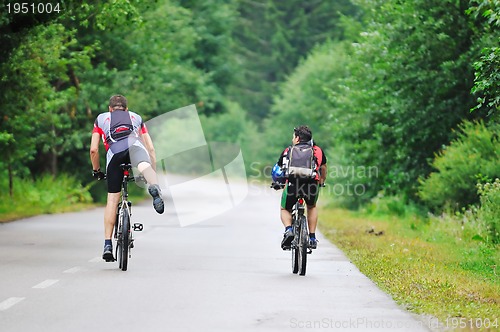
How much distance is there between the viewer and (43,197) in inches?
1201

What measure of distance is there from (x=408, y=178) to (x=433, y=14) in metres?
4.48

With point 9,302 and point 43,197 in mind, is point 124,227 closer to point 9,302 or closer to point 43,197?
point 9,302

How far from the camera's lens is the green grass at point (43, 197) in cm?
2675

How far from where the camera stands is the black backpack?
13469 mm

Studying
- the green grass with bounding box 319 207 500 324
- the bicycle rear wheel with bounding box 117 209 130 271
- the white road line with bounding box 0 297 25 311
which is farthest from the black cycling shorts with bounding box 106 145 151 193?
the green grass with bounding box 319 207 500 324

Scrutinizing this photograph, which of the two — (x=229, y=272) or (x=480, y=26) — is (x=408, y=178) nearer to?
(x=480, y=26)

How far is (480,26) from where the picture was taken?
25750 millimetres

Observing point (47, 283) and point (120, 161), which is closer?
point (47, 283)

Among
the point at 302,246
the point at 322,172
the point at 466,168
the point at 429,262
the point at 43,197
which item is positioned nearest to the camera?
the point at 302,246

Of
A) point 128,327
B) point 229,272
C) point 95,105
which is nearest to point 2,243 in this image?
point 229,272

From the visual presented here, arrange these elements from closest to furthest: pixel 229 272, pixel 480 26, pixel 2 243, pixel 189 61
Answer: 1. pixel 229 272
2. pixel 2 243
3. pixel 480 26
4. pixel 189 61

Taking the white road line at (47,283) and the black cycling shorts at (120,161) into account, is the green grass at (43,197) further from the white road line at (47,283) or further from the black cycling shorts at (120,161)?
the white road line at (47,283)

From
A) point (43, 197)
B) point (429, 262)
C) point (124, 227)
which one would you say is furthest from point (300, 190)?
point (43, 197)

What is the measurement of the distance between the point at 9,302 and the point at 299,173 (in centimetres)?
454
